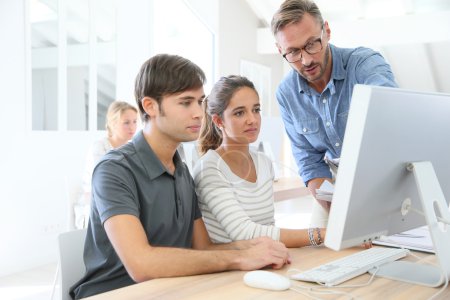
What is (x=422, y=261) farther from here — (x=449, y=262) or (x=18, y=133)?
(x=18, y=133)

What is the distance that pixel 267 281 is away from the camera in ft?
3.69

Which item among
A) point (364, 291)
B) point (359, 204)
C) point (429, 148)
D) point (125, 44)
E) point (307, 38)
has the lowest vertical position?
point (364, 291)

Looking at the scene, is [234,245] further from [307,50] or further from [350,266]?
[307,50]

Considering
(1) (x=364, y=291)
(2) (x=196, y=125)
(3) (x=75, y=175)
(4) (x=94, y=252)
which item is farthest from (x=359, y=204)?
(3) (x=75, y=175)

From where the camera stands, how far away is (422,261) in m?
1.39

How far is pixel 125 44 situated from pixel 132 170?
3750 mm

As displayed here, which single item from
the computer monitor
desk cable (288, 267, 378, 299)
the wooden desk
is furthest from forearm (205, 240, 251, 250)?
the computer monitor

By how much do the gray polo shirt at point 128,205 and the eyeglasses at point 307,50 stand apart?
58 cm

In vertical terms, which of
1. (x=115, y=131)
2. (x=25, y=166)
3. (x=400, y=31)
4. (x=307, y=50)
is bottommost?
(x=25, y=166)

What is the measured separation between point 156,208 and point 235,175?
1.27 feet

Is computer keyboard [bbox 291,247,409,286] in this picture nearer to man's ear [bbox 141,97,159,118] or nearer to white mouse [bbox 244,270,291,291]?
white mouse [bbox 244,270,291,291]

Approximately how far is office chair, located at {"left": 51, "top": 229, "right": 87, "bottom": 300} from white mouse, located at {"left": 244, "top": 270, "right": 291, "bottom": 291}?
57 centimetres

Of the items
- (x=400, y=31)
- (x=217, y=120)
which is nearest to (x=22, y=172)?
(x=217, y=120)

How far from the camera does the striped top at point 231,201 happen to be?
159 centimetres
